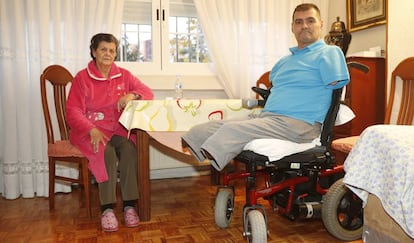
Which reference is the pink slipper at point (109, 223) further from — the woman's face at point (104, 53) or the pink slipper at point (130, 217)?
the woman's face at point (104, 53)

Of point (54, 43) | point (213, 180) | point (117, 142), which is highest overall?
point (54, 43)

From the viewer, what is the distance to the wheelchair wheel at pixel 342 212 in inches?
67.2

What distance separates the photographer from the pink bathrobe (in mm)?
2108

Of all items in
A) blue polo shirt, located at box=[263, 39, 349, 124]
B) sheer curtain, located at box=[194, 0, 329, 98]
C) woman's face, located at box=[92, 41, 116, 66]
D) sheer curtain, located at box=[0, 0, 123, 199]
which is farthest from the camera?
sheer curtain, located at box=[194, 0, 329, 98]

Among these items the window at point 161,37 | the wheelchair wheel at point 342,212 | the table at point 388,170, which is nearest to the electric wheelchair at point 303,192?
the wheelchair wheel at point 342,212

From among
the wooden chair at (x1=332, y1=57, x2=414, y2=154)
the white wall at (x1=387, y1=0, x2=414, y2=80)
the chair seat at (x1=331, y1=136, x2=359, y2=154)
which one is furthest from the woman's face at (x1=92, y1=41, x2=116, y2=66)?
the white wall at (x1=387, y1=0, x2=414, y2=80)

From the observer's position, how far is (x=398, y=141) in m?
1.11

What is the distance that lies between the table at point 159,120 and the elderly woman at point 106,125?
0.06 meters

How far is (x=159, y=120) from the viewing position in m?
2.03

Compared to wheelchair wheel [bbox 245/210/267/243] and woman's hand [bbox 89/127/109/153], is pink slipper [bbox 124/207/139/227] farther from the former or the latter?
wheelchair wheel [bbox 245/210/267/243]

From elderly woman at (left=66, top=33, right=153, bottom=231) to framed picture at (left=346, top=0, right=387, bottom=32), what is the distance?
71.9 inches

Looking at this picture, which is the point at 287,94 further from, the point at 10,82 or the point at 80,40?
the point at 10,82

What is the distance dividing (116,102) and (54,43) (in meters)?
0.83

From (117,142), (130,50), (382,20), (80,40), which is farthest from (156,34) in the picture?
(382,20)
